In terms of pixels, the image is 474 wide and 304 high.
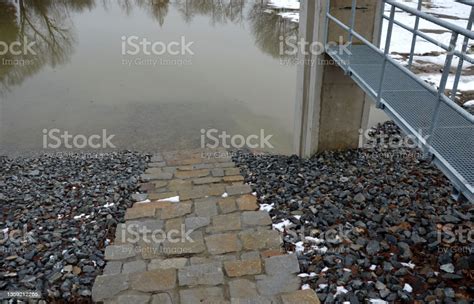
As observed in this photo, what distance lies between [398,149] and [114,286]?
6.06 meters

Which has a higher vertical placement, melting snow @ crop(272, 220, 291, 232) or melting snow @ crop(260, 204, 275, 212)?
melting snow @ crop(272, 220, 291, 232)

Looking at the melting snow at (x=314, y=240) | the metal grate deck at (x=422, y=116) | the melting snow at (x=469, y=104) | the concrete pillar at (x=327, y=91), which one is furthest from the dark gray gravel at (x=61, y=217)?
the melting snow at (x=469, y=104)

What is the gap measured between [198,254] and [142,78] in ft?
33.9

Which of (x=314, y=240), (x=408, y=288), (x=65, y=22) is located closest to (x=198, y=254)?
(x=314, y=240)

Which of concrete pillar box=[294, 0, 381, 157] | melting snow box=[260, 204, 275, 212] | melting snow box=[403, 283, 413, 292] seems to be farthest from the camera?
concrete pillar box=[294, 0, 381, 157]

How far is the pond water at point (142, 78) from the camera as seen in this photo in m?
10.5

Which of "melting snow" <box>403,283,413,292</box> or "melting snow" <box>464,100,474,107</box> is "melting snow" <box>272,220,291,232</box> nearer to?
"melting snow" <box>403,283,413,292</box>

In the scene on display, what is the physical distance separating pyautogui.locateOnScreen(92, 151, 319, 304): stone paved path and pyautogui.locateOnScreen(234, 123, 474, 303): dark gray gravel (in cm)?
27

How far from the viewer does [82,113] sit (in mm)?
11398

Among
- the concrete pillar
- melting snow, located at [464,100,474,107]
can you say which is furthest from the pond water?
melting snow, located at [464,100,474,107]

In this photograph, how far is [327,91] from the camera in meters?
7.49

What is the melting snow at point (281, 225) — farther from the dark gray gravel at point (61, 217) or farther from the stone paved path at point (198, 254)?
the dark gray gravel at point (61, 217)

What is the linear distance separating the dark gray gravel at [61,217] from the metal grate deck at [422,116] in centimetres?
373

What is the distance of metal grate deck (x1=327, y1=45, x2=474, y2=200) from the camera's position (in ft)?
11.7
